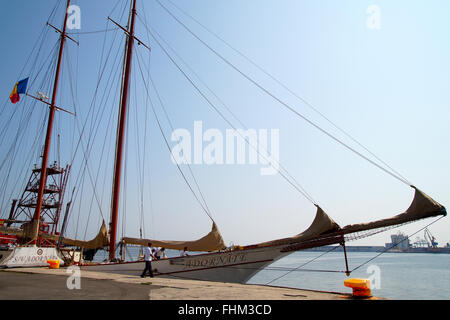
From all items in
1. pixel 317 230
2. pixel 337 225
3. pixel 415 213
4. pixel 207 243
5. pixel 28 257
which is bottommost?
pixel 28 257

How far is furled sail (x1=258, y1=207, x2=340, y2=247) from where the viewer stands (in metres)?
13.2

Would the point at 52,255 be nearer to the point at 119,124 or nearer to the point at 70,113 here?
the point at 119,124

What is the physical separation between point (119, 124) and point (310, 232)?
15.7m

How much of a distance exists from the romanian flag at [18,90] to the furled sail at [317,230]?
2944cm

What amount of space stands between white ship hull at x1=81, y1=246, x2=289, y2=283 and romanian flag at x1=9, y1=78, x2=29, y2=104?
24122 millimetres

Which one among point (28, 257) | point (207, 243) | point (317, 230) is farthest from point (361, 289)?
point (28, 257)

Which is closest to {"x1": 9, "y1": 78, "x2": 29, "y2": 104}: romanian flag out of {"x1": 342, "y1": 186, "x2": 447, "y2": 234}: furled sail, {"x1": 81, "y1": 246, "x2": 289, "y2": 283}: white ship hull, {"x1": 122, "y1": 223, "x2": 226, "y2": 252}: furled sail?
{"x1": 81, "y1": 246, "x2": 289, "y2": 283}: white ship hull

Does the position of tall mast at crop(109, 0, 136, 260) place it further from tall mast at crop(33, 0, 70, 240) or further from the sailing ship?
tall mast at crop(33, 0, 70, 240)

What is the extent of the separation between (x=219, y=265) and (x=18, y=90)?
28.6 m

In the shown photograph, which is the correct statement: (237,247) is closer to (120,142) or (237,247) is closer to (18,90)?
(120,142)

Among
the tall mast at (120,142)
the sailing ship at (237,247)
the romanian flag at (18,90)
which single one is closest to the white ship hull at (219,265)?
the sailing ship at (237,247)

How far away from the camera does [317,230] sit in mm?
13422
